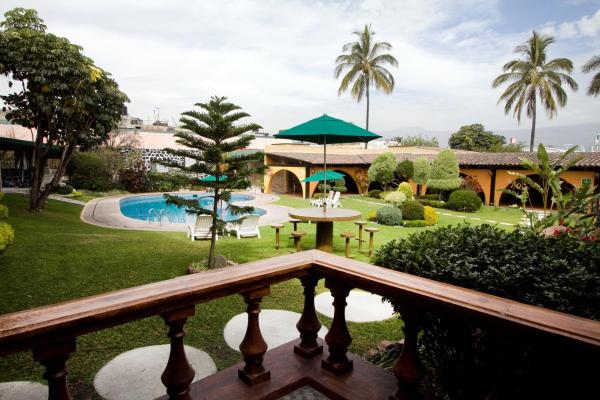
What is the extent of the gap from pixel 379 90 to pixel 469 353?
1309 inches

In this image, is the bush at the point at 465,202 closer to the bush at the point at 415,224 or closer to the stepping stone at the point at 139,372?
the bush at the point at 415,224

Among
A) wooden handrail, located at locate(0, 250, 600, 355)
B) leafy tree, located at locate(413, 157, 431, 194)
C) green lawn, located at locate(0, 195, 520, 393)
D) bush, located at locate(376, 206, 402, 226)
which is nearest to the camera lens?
wooden handrail, located at locate(0, 250, 600, 355)

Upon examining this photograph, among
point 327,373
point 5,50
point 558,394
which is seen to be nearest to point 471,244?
point 558,394

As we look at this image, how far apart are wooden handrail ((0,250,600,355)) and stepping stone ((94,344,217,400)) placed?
2.00m

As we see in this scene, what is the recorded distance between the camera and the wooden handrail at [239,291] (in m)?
1.06

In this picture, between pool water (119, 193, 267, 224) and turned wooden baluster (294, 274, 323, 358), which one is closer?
turned wooden baluster (294, 274, 323, 358)

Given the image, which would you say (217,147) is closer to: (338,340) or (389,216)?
(338,340)

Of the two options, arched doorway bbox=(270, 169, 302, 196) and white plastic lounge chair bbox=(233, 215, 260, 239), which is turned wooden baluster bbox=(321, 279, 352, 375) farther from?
arched doorway bbox=(270, 169, 302, 196)

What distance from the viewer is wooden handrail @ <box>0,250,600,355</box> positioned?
1.06m

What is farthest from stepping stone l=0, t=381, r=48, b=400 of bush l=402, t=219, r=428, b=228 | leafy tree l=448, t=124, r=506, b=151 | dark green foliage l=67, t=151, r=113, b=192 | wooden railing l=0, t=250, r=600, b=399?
leafy tree l=448, t=124, r=506, b=151

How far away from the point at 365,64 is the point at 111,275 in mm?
Answer: 30620

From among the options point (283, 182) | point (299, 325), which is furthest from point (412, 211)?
point (283, 182)

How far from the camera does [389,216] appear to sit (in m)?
13.7

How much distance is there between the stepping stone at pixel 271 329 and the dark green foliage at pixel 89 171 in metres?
22.2
